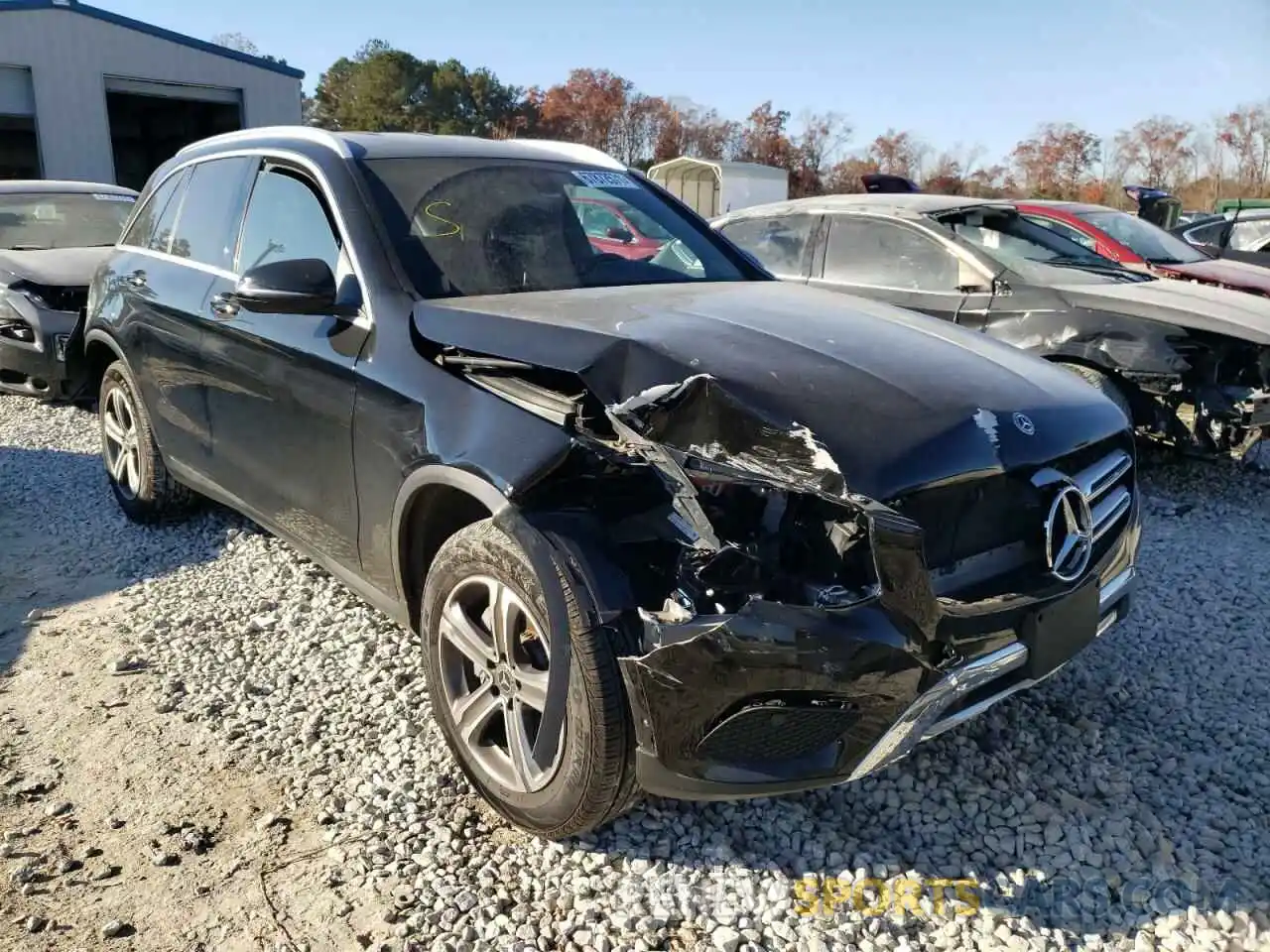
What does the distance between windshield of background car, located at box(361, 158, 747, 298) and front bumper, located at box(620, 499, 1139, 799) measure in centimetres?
156

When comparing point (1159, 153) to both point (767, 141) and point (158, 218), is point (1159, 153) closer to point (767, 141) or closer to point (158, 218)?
point (767, 141)

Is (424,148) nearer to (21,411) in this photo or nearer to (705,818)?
(705,818)

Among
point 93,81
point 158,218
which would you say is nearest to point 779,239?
point 158,218

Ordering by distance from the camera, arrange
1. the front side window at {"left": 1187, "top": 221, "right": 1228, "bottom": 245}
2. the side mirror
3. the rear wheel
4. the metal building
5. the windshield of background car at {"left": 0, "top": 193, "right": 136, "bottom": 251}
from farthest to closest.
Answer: the metal building → the front side window at {"left": 1187, "top": 221, "right": 1228, "bottom": 245} → the windshield of background car at {"left": 0, "top": 193, "right": 136, "bottom": 251} → the rear wheel → the side mirror

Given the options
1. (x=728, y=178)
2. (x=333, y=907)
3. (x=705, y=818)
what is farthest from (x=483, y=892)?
(x=728, y=178)

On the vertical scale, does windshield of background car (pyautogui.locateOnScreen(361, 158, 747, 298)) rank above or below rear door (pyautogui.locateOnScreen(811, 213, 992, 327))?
above

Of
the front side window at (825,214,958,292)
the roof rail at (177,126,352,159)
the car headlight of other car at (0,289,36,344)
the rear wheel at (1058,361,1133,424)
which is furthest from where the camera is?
the car headlight of other car at (0,289,36,344)

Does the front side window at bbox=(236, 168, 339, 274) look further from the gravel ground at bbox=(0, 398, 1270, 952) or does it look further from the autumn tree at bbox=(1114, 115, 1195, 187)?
the autumn tree at bbox=(1114, 115, 1195, 187)

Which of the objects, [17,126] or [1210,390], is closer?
[1210,390]

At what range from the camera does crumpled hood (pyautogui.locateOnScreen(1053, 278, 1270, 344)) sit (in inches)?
214

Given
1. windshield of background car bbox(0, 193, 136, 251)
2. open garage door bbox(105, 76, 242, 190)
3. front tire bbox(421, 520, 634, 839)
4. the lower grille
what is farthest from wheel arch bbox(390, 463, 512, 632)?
open garage door bbox(105, 76, 242, 190)

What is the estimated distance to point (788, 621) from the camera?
83.0 inches

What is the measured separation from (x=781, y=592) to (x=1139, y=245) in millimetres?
7787

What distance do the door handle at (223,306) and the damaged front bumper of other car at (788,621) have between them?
2084mm
